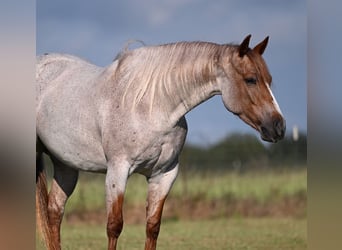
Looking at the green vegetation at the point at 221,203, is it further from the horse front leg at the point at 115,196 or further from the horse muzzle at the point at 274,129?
the horse muzzle at the point at 274,129

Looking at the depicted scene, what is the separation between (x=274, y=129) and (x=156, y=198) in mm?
659

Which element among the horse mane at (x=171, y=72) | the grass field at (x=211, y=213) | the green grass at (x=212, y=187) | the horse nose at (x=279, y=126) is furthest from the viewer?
the green grass at (x=212, y=187)

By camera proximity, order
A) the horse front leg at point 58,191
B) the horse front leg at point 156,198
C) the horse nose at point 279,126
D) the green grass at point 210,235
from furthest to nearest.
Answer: the green grass at point 210,235
the horse front leg at point 58,191
the horse front leg at point 156,198
the horse nose at point 279,126

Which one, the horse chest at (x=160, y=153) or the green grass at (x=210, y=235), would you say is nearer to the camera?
the horse chest at (x=160, y=153)

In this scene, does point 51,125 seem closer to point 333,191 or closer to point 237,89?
point 237,89

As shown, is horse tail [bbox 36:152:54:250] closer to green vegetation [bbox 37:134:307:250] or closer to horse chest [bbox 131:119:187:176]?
green vegetation [bbox 37:134:307:250]

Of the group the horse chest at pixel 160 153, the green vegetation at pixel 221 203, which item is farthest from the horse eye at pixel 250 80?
the green vegetation at pixel 221 203

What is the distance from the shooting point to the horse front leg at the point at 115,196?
281cm

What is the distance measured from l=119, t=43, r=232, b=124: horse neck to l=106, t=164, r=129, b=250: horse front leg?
0.29 m

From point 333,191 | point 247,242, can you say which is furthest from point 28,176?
point 247,242

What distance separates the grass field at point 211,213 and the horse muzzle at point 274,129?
125 centimetres

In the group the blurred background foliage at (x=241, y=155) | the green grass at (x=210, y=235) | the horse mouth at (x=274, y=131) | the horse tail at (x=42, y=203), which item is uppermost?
the horse mouth at (x=274, y=131)

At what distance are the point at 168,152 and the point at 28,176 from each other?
737 mm

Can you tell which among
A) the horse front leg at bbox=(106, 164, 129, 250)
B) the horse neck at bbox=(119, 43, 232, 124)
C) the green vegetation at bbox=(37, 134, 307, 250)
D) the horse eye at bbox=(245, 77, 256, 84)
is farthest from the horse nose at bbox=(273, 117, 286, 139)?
the green vegetation at bbox=(37, 134, 307, 250)
